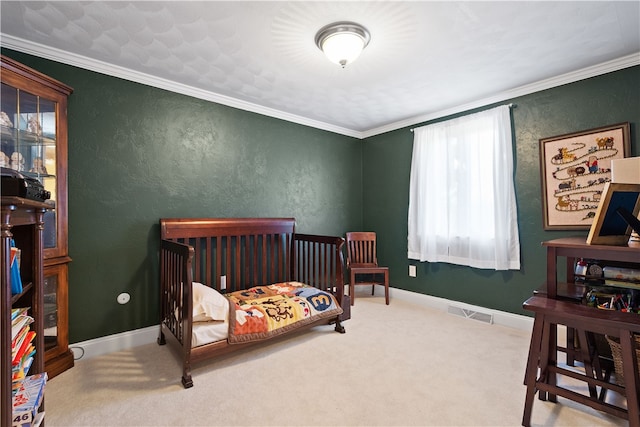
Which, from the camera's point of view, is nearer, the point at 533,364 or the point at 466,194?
the point at 533,364

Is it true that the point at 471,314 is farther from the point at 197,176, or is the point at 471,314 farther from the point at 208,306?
the point at 197,176

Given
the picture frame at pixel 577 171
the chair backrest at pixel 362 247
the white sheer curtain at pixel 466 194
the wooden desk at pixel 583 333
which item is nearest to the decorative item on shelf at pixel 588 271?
the wooden desk at pixel 583 333

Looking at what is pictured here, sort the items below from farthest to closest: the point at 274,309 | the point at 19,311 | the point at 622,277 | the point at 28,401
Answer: the point at 274,309
the point at 622,277
the point at 19,311
the point at 28,401

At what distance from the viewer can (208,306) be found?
79.0 inches

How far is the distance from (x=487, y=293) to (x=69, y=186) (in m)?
3.84

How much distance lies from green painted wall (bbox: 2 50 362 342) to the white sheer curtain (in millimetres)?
1722

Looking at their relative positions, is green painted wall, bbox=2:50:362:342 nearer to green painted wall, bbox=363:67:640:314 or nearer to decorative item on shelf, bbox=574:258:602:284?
green painted wall, bbox=363:67:640:314

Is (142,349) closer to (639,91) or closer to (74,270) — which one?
(74,270)

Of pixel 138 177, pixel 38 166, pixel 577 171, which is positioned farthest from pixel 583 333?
pixel 38 166

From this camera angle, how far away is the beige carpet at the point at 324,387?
1536 mm

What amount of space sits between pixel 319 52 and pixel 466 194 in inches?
82.1

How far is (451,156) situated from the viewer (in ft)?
10.5

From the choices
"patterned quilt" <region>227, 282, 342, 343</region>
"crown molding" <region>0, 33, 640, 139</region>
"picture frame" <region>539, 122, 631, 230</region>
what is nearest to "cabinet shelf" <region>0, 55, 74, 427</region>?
"crown molding" <region>0, 33, 640, 139</region>

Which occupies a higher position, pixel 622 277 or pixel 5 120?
pixel 5 120
